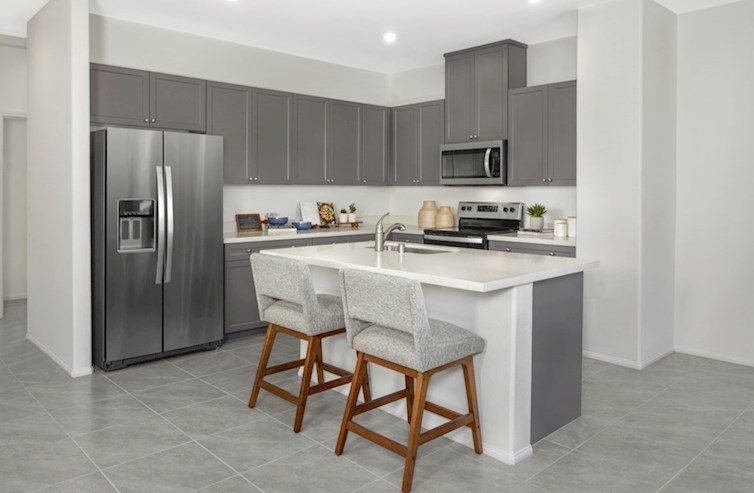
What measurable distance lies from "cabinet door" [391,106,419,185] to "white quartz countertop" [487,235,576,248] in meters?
1.58

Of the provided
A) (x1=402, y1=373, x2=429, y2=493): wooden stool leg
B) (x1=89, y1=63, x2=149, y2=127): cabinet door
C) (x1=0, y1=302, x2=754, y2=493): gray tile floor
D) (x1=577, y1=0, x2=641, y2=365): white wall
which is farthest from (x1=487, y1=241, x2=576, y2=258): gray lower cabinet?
(x1=89, y1=63, x2=149, y2=127): cabinet door

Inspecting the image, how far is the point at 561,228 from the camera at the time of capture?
4.97m

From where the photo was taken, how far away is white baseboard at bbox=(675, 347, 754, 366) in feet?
14.5

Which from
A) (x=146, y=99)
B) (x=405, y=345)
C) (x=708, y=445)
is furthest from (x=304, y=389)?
(x=146, y=99)

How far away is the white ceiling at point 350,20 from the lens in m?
4.45

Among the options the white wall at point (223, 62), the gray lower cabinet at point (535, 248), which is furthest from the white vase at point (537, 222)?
the white wall at point (223, 62)

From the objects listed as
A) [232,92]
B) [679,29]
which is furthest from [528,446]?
[232,92]

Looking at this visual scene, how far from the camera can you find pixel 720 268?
14.8 ft

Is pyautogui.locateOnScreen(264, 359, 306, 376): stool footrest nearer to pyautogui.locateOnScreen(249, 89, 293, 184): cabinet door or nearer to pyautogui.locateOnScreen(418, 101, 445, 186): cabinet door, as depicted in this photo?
pyautogui.locateOnScreen(249, 89, 293, 184): cabinet door

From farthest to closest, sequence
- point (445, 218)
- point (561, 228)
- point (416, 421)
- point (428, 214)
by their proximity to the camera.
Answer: point (428, 214)
point (445, 218)
point (561, 228)
point (416, 421)

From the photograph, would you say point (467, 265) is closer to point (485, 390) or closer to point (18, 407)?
point (485, 390)

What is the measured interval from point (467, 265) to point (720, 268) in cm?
262

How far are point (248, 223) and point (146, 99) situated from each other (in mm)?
1470

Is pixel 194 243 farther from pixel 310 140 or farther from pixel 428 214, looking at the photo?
pixel 428 214
